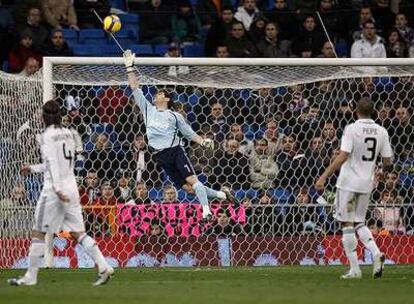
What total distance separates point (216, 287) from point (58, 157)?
6.66 feet

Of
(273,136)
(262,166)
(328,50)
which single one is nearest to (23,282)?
(262,166)

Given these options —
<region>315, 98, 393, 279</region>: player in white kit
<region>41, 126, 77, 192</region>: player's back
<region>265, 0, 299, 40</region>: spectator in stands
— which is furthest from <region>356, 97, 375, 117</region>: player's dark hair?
<region>265, 0, 299, 40</region>: spectator in stands

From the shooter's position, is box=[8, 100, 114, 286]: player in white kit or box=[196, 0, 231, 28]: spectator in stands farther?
box=[196, 0, 231, 28]: spectator in stands

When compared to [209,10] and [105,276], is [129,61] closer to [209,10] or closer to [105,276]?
[105,276]

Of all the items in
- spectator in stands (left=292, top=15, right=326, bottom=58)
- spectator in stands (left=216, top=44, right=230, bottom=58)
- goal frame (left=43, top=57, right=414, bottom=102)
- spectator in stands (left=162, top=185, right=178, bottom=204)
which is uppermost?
spectator in stands (left=292, top=15, right=326, bottom=58)

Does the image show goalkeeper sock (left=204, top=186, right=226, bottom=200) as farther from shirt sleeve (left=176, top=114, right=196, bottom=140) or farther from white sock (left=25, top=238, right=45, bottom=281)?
white sock (left=25, top=238, right=45, bottom=281)

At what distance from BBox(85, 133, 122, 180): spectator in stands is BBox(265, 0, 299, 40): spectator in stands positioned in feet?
19.2

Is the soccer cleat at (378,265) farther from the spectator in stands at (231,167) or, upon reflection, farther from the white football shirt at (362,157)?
the spectator in stands at (231,167)

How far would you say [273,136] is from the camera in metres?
19.1

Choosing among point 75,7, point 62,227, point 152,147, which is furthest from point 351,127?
point 75,7

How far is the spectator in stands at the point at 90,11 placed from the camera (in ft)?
79.6

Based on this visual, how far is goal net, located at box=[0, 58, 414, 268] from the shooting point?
18625 millimetres

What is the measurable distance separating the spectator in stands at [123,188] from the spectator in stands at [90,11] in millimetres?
5896

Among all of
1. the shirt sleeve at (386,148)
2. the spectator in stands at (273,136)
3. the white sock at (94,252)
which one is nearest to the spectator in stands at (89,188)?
the spectator in stands at (273,136)
